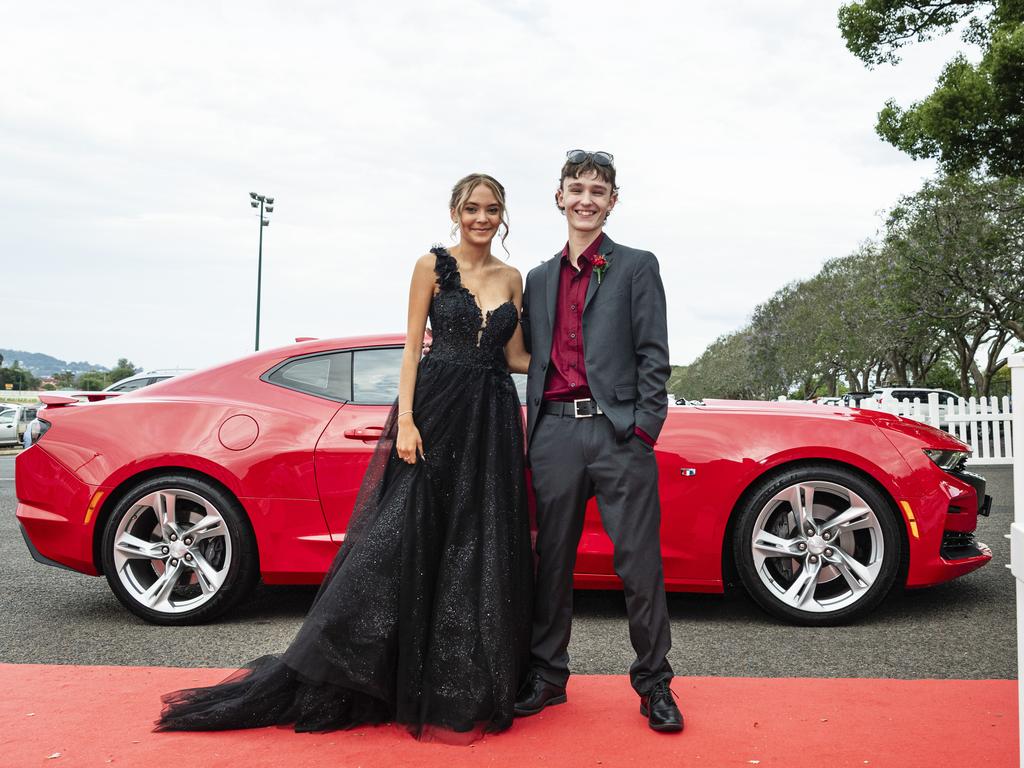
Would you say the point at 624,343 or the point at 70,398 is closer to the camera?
the point at 624,343

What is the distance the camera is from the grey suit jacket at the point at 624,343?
311cm

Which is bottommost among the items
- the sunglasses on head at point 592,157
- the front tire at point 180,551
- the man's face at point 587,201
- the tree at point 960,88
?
the front tire at point 180,551

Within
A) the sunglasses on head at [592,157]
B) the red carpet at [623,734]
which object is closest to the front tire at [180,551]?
the red carpet at [623,734]

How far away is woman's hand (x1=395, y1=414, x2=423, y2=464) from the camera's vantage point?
10.7 feet

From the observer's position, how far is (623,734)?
9.82 feet

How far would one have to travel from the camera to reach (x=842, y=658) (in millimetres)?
3885

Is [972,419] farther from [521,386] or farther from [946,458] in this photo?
[521,386]

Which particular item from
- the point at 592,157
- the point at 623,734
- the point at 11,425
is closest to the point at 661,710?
the point at 623,734

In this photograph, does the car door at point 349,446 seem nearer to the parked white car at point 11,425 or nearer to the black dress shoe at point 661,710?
the black dress shoe at point 661,710

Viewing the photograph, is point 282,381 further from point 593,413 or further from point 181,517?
point 593,413

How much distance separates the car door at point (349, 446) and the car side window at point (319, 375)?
71 millimetres

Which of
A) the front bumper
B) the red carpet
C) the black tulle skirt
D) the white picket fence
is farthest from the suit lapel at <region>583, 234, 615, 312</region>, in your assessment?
the white picket fence

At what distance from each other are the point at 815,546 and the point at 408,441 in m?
2.23

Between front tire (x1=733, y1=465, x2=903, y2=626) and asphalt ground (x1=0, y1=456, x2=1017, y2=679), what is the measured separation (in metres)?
0.13
